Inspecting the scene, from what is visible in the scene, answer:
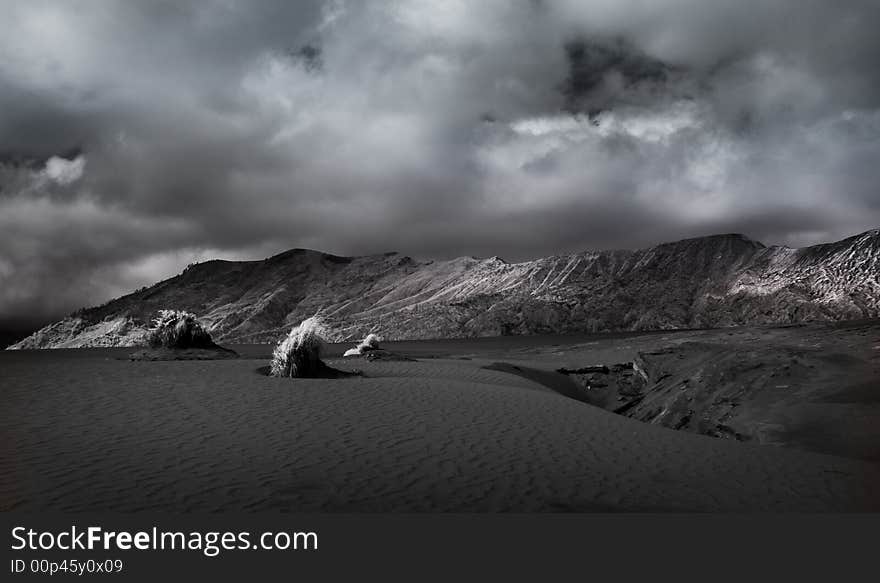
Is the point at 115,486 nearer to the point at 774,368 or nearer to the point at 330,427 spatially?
the point at 330,427

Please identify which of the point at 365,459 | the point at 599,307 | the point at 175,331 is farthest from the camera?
the point at 599,307

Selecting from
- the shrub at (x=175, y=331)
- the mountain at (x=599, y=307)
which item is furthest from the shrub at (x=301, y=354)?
the mountain at (x=599, y=307)

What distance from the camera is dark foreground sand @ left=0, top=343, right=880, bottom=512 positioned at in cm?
587

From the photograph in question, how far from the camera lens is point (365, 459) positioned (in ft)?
24.5

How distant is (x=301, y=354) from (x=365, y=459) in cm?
1035

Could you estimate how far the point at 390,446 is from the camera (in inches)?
327

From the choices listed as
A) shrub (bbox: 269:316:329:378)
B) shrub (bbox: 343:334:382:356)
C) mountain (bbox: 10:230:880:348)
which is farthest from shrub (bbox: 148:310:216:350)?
mountain (bbox: 10:230:880:348)

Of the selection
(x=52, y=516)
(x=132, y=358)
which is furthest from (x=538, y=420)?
(x=132, y=358)

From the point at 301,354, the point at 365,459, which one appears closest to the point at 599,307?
the point at 301,354

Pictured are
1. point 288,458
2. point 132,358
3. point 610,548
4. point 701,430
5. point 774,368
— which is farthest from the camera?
point 132,358

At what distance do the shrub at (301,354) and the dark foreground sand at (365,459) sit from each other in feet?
11.9

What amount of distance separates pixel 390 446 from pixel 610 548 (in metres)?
4.24

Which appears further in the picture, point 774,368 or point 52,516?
point 774,368

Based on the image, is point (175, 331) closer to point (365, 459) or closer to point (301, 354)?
point (301, 354)
